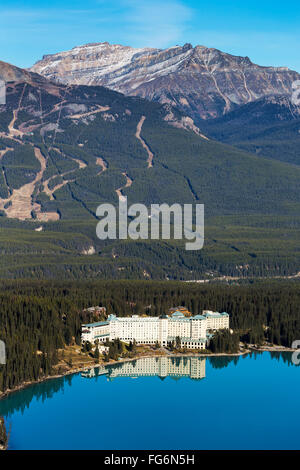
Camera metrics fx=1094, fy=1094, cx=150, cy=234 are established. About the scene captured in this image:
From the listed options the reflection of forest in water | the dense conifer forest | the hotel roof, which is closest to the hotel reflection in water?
the reflection of forest in water

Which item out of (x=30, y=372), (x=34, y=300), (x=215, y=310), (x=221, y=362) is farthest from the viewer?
(x=215, y=310)

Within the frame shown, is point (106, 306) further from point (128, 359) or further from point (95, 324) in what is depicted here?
point (128, 359)

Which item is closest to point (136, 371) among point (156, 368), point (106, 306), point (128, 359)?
point (156, 368)

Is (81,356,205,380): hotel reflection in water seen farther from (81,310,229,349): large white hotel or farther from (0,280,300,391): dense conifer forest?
(0,280,300,391): dense conifer forest

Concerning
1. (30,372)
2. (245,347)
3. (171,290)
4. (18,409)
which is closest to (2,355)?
(30,372)
